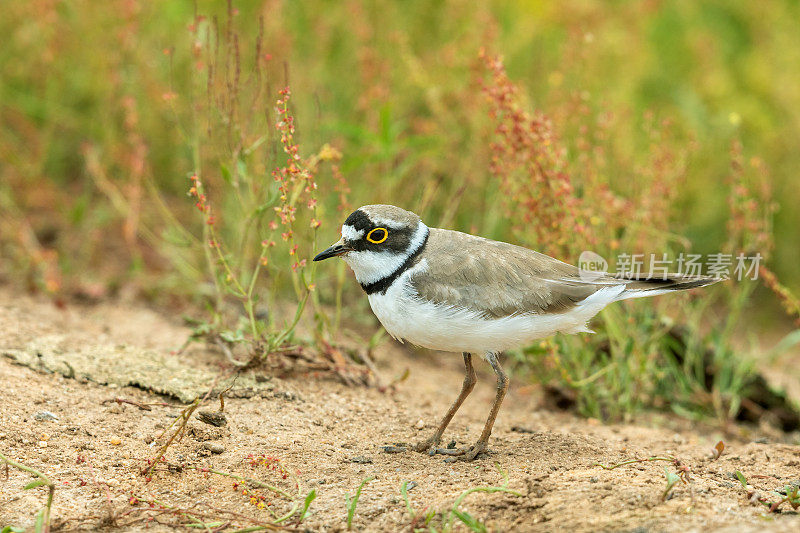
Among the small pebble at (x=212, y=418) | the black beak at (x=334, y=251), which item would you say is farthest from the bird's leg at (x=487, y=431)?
the small pebble at (x=212, y=418)

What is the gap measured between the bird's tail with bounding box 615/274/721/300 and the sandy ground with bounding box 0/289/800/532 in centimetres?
77

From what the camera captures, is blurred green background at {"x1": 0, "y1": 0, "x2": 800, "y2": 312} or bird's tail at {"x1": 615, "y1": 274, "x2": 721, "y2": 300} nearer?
bird's tail at {"x1": 615, "y1": 274, "x2": 721, "y2": 300}

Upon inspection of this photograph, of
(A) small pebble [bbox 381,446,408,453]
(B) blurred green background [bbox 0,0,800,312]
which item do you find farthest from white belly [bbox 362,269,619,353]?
(B) blurred green background [bbox 0,0,800,312]

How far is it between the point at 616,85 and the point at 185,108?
3602mm

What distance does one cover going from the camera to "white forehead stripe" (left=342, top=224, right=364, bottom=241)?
3.94m

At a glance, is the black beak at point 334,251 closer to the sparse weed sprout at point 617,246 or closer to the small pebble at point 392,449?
the small pebble at point 392,449

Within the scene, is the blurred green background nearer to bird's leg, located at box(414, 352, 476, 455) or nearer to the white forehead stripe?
the white forehead stripe

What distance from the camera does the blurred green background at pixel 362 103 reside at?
605 centimetres

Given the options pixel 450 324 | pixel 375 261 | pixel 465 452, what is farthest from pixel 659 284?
pixel 375 261

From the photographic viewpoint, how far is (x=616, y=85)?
7.12 metres

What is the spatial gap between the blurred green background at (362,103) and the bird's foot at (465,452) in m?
1.89

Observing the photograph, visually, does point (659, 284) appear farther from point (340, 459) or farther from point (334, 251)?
point (340, 459)

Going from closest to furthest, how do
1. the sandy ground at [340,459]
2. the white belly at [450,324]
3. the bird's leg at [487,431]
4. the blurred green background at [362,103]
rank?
the sandy ground at [340,459] < the white belly at [450,324] < the bird's leg at [487,431] < the blurred green background at [362,103]

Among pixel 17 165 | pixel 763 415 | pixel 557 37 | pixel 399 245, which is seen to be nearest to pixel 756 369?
pixel 763 415
